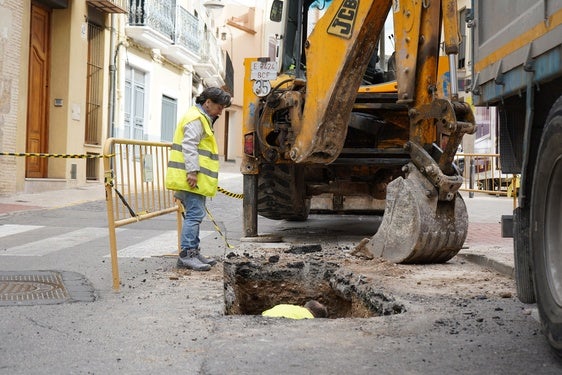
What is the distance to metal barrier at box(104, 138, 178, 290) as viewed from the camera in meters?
5.83

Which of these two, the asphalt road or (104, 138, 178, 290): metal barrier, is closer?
the asphalt road

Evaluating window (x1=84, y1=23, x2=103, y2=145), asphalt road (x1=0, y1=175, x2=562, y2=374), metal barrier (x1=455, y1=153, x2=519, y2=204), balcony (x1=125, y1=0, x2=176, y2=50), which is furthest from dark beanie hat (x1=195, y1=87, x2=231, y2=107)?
balcony (x1=125, y1=0, x2=176, y2=50)

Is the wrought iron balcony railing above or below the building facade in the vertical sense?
above

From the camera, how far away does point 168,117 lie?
27984 mm

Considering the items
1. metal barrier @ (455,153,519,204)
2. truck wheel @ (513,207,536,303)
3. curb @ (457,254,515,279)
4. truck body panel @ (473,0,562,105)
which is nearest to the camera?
truck body panel @ (473,0,562,105)

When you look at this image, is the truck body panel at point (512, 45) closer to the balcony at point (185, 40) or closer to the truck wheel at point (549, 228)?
the truck wheel at point (549, 228)

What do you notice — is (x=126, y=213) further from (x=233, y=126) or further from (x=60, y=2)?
(x=233, y=126)

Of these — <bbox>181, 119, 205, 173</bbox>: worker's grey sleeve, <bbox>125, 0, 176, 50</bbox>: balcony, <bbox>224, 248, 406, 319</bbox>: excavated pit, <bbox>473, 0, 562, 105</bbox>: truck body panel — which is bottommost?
<bbox>224, 248, 406, 319</bbox>: excavated pit

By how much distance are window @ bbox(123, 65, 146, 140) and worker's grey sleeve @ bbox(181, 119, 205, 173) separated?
634 inches

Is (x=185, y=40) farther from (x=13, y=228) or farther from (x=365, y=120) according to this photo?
(x=365, y=120)

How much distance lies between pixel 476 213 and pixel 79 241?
785cm

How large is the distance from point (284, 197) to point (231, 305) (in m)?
3.38

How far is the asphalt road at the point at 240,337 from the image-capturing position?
353cm

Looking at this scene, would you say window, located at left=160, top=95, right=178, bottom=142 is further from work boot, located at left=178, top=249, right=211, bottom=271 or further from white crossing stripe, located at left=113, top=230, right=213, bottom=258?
work boot, located at left=178, top=249, right=211, bottom=271
